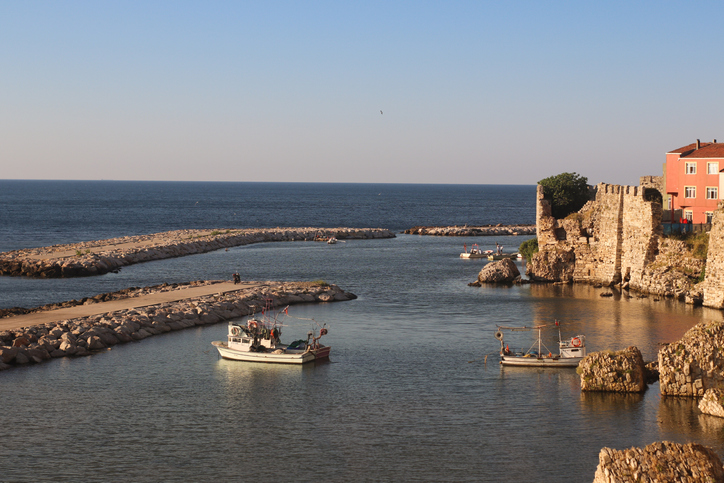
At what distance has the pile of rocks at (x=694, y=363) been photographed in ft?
96.0

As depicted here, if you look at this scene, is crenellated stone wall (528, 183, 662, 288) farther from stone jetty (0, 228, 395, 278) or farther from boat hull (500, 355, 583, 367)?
stone jetty (0, 228, 395, 278)

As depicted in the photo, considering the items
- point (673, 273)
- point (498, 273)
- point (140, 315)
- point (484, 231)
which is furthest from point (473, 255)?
point (140, 315)

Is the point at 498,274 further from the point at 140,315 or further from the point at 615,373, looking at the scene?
the point at 615,373

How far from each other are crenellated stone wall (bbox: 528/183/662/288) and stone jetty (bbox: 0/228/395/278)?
41.0 metres

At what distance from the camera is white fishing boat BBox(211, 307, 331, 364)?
36.2m

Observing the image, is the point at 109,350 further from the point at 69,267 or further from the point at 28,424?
the point at 69,267

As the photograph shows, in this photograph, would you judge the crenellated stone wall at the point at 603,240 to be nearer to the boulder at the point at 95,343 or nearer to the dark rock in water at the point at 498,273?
the dark rock in water at the point at 498,273

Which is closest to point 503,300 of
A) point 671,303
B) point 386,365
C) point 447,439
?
point 671,303

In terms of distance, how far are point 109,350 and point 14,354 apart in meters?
4.55

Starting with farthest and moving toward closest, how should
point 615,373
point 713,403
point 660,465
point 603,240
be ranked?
point 603,240
point 615,373
point 713,403
point 660,465

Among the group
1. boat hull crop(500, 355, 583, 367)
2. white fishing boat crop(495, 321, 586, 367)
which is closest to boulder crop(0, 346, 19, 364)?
white fishing boat crop(495, 321, 586, 367)

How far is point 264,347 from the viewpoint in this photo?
37.0m

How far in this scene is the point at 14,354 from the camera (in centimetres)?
3550

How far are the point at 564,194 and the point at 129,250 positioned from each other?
4683 centimetres
